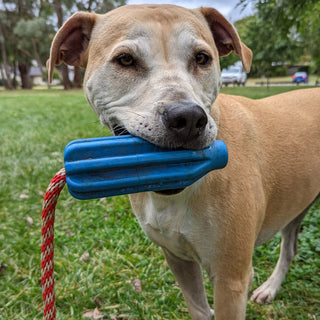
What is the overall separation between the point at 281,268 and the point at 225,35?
1.95 m

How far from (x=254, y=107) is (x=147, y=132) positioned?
1.19m

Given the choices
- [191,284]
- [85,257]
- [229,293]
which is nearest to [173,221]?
[229,293]

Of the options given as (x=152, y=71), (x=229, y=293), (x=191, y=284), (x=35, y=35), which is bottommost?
(x=35, y=35)

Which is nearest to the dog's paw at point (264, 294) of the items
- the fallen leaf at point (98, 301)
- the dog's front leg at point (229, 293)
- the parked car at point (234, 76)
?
the dog's front leg at point (229, 293)

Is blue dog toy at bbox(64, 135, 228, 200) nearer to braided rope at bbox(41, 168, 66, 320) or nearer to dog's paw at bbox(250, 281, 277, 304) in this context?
braided rope at bbox(41, 168, 66, 320)

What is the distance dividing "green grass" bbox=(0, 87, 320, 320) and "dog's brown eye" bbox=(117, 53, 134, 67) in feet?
1.91

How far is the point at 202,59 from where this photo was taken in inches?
75.5

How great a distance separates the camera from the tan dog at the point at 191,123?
5.31 feet

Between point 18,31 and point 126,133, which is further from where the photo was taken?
point 18,31

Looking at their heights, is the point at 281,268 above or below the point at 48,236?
below

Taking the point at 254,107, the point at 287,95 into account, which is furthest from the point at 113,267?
the point at 287,95

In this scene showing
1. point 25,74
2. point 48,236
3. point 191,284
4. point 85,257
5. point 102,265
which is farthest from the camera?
point 25,74

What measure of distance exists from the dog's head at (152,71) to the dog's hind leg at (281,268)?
1639 millimetres

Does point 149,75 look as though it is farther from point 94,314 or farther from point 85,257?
point 85,257
